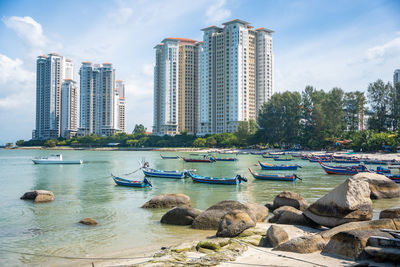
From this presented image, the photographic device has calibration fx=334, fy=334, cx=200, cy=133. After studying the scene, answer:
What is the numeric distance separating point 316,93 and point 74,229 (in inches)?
3599

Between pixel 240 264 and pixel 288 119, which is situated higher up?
pixel 288 119

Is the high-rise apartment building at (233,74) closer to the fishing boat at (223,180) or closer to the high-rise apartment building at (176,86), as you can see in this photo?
the high-rise apartment building at (176,86)

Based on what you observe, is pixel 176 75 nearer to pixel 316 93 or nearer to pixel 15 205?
pixel 316 93

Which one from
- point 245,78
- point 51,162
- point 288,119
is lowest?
point 51,162

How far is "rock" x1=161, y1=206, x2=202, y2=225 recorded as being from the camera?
55.4 ft

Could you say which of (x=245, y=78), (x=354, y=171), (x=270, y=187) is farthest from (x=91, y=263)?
(x=245, y=78)

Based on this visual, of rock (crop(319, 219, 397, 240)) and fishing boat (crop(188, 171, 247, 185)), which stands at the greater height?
rock (crop(319, 219, 397, 240))

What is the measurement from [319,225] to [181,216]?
663 cm

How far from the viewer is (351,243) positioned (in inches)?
384

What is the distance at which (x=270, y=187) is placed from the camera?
33.2 m

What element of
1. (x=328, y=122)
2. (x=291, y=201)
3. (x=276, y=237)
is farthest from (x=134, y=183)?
(x=328, y=122)

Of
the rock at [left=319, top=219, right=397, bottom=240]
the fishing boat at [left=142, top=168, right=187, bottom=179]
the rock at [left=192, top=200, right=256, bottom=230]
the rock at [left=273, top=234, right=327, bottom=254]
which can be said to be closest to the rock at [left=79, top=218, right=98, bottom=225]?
the rock at [left=192, top=200, right=256, bottom=230]

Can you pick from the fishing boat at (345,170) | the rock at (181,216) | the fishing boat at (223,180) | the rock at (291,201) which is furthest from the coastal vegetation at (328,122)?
the rock at (181,216)

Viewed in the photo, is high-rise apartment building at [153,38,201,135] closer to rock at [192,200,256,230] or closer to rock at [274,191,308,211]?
rock at [274,191,308,211]
